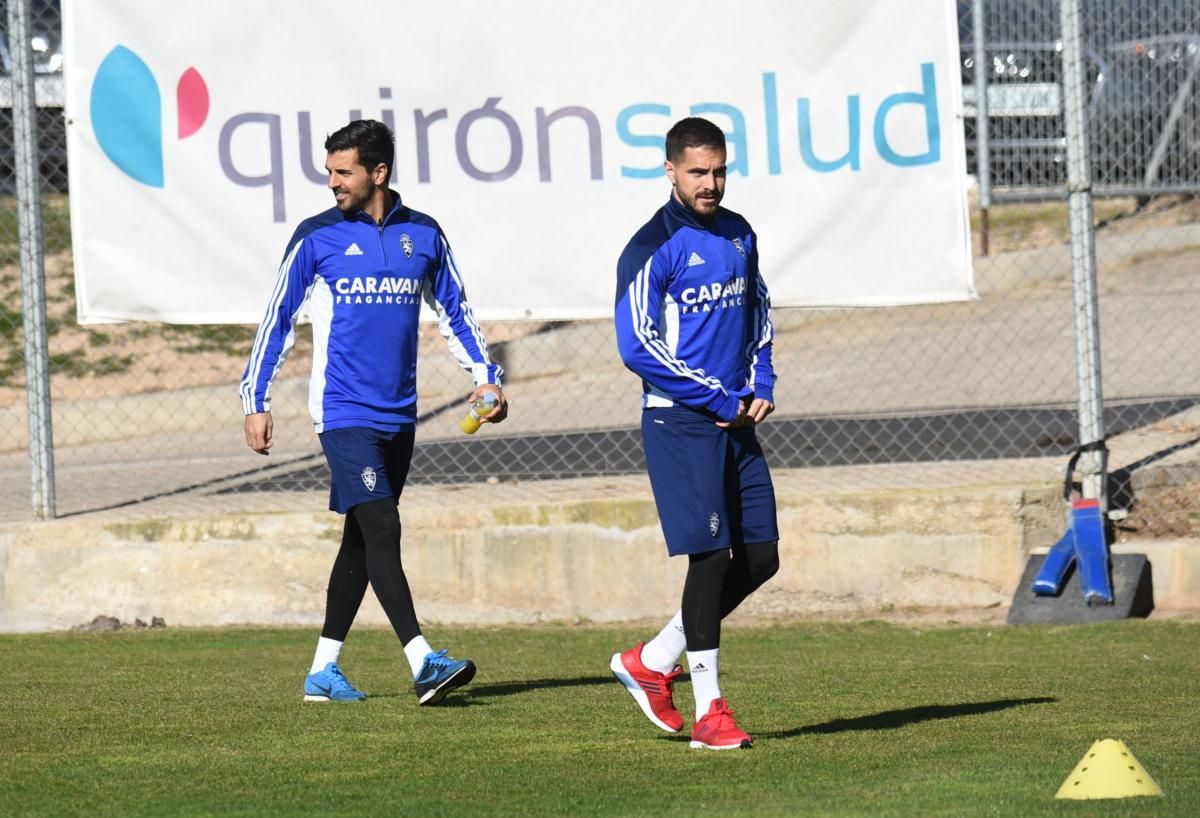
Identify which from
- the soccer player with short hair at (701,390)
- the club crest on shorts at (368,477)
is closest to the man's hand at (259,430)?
the club crest on shorts at (368,477)

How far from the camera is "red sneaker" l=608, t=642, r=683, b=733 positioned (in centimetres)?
552

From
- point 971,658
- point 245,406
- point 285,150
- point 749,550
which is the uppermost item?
point 285,150

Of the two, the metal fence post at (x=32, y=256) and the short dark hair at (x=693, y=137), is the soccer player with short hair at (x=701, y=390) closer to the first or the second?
the short dark hair at (x=693, y=137)

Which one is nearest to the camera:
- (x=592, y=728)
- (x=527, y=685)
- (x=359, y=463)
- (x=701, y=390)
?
(x=701, y=390)

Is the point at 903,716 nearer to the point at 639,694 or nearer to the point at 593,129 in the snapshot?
the point at 639,694

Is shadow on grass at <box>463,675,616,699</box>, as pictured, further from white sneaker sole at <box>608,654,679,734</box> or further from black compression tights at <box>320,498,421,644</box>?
white sneaker sole at <box>608,654,679,734</box>

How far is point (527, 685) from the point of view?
687cm

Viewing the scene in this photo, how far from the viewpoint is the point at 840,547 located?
8641 millimetres

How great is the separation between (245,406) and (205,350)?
8892 millimetres

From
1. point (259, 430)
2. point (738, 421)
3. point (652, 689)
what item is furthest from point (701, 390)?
point (259, 430)

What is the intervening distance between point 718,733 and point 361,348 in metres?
1.87

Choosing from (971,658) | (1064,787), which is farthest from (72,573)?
(1064,787)

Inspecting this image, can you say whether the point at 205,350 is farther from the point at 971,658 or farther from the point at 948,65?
the point at 971,658

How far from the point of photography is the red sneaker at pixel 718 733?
17.3ft
